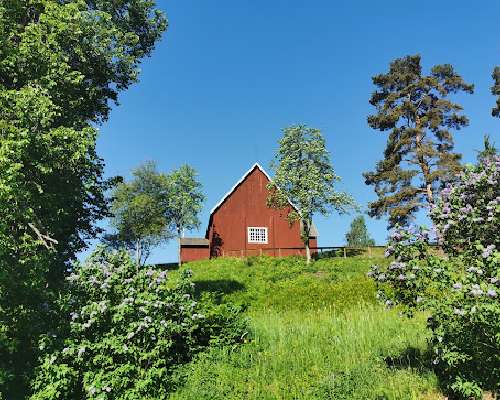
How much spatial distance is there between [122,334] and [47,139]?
6.31 m

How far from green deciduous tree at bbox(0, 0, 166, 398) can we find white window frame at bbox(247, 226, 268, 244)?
26620 mm

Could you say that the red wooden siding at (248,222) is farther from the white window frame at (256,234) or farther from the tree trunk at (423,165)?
the tree trunk at (423,165)

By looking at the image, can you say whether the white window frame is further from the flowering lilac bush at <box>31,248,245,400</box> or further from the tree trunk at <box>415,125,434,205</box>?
the flowering lilac bush at <box>31,248,245,400</box>

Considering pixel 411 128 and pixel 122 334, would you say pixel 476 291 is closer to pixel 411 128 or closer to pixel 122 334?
pixel 122 334

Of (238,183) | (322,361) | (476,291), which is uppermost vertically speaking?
(238,183)

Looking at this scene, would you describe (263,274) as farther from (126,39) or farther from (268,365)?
(268,365)

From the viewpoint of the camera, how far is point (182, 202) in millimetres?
54875

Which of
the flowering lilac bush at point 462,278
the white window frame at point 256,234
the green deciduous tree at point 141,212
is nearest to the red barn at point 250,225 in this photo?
the white window frame at point 256,234

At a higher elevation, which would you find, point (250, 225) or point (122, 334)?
point (250, 225)

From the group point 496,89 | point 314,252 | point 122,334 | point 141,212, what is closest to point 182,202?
point 141,212

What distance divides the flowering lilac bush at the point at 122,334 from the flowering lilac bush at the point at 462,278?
4.04m

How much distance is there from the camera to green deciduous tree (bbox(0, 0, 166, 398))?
8618 millimetres

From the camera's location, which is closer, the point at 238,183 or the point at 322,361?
the point at 322,361

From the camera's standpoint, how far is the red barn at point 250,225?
144ft
